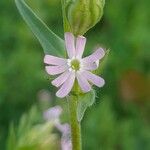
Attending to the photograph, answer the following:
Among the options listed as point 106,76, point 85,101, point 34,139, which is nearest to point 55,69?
point 85,101

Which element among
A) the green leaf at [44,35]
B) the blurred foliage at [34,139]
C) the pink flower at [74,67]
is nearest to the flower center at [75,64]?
the pink flower at [74,67]

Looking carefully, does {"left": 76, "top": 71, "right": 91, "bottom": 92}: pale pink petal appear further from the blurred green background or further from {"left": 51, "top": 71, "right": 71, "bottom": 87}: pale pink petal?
the blurred green background

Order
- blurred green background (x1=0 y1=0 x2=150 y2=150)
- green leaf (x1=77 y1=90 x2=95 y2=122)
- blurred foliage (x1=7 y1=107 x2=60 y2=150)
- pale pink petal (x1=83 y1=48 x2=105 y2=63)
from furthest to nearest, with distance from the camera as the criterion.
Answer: blurred green background (x1=0 y1=0 x2=150 y2=150) → blurred foliage (x1=7 y1=107 x2=60 y2=150) → green leaf (x1=77 y1=90 x2=95 y2=122) → pale pink petal (x1=83 y1=48 x2=105 y2=63)

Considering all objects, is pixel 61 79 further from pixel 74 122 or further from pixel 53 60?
pixel 74 122

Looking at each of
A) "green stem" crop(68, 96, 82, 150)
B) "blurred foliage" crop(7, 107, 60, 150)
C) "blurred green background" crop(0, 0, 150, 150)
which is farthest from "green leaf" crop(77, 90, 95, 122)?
"blurred green background" crop(0, 0, 150, 150)

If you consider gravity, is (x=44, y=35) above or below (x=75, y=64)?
above
